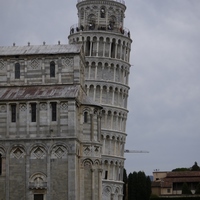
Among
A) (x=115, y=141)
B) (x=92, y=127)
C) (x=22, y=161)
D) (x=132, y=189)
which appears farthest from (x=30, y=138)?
(x=132, y=189)

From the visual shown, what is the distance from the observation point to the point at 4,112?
6819 cm

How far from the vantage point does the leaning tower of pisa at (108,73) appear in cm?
10481

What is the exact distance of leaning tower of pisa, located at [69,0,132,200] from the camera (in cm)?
10481

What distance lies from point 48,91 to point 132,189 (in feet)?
166

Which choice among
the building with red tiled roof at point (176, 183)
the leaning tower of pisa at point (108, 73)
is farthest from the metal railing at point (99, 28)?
the building with red tiled roof at point (176, 183)

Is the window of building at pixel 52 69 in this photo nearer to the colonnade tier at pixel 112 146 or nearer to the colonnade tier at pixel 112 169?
the colonnade tier at pixel 112 146

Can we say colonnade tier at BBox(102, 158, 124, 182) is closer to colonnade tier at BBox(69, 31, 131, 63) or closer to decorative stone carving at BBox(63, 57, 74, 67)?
colonnade tier at BBox(69, 31, 131, 63)

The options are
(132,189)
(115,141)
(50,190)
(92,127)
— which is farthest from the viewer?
(132,189)

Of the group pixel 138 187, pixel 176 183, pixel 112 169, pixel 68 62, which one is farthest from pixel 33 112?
pixel 176 183

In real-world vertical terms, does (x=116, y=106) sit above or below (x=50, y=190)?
above

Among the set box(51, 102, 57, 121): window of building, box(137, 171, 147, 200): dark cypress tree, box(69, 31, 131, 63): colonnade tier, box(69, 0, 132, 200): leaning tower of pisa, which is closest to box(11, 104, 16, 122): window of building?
box(51, 102, 57, 121): window of building

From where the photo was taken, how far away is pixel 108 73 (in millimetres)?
105875

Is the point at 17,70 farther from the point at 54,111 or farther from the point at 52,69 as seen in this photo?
the point at 54,111

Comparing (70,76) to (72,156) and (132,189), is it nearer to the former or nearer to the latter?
(72,156)
